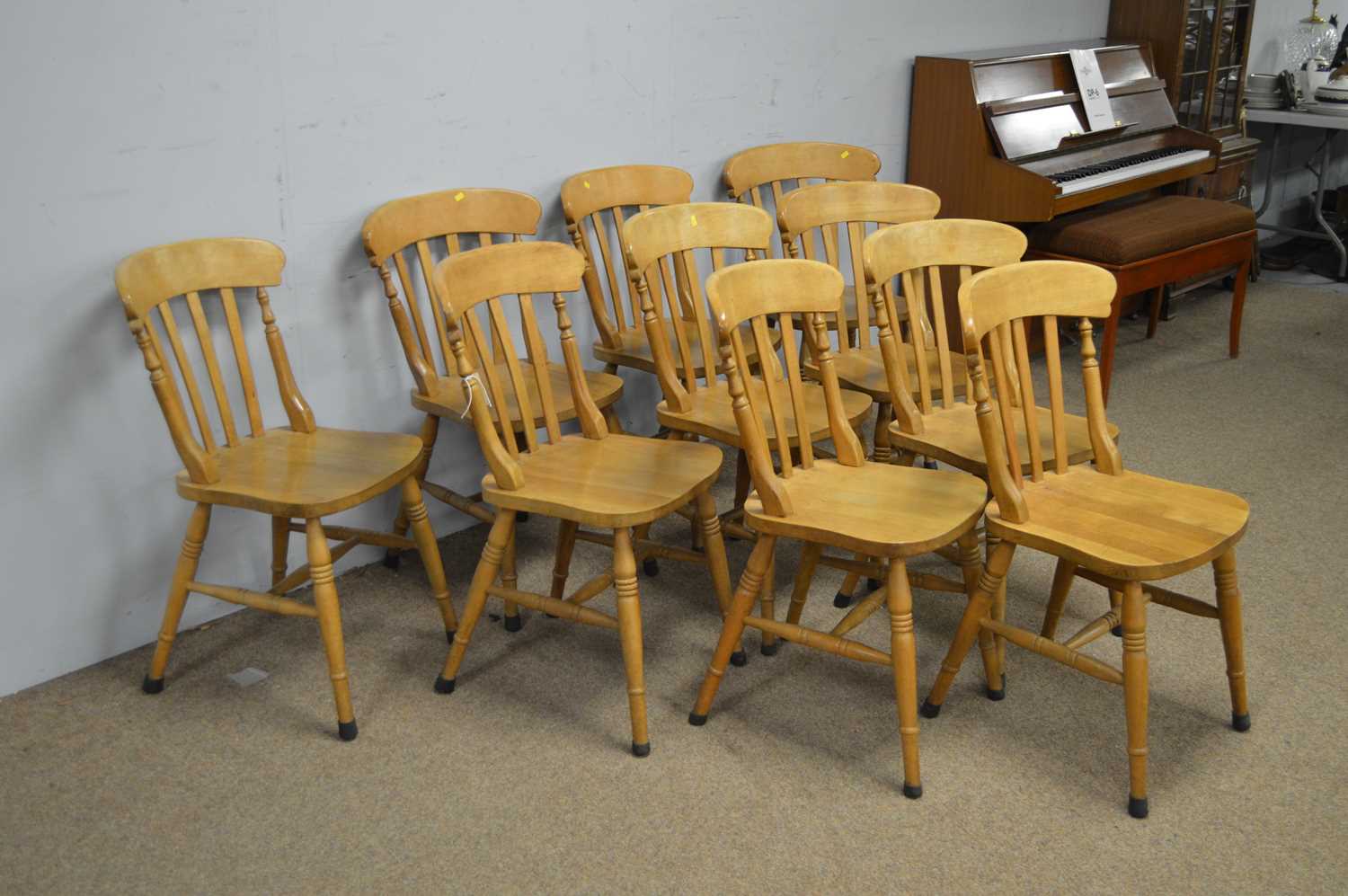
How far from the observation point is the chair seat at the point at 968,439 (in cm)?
269

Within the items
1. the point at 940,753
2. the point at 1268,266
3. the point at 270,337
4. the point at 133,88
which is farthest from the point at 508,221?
the point at 1268,266

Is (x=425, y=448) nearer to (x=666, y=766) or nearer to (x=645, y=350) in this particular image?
(x=645, y=350)

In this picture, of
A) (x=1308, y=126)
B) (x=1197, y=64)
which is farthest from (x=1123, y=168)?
(x=1308, y=126)

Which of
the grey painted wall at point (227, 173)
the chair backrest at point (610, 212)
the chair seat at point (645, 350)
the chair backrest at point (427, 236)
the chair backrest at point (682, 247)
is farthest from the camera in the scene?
the chair backrest at point (610, 212)

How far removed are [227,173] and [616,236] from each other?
1156 millimetres

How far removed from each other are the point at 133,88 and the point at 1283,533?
3.04m

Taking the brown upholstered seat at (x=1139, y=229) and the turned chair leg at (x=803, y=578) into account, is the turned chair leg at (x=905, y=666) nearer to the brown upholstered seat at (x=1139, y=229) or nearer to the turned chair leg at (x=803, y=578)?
the turned chair leg at (x=803, y=578)

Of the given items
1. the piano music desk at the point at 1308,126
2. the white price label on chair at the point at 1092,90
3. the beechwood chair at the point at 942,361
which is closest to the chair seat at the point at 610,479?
the beechwood chair at the point at 942,361

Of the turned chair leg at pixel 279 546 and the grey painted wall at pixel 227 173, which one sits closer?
the grey painted wall at pixel 227 173

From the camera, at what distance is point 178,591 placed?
2.69 metres

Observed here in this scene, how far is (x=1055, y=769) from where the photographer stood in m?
2.45

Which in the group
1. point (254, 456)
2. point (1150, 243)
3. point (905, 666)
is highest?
point (254, 456)

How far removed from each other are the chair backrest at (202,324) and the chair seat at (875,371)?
1.25m

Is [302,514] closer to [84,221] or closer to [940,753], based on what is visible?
[84,221]
